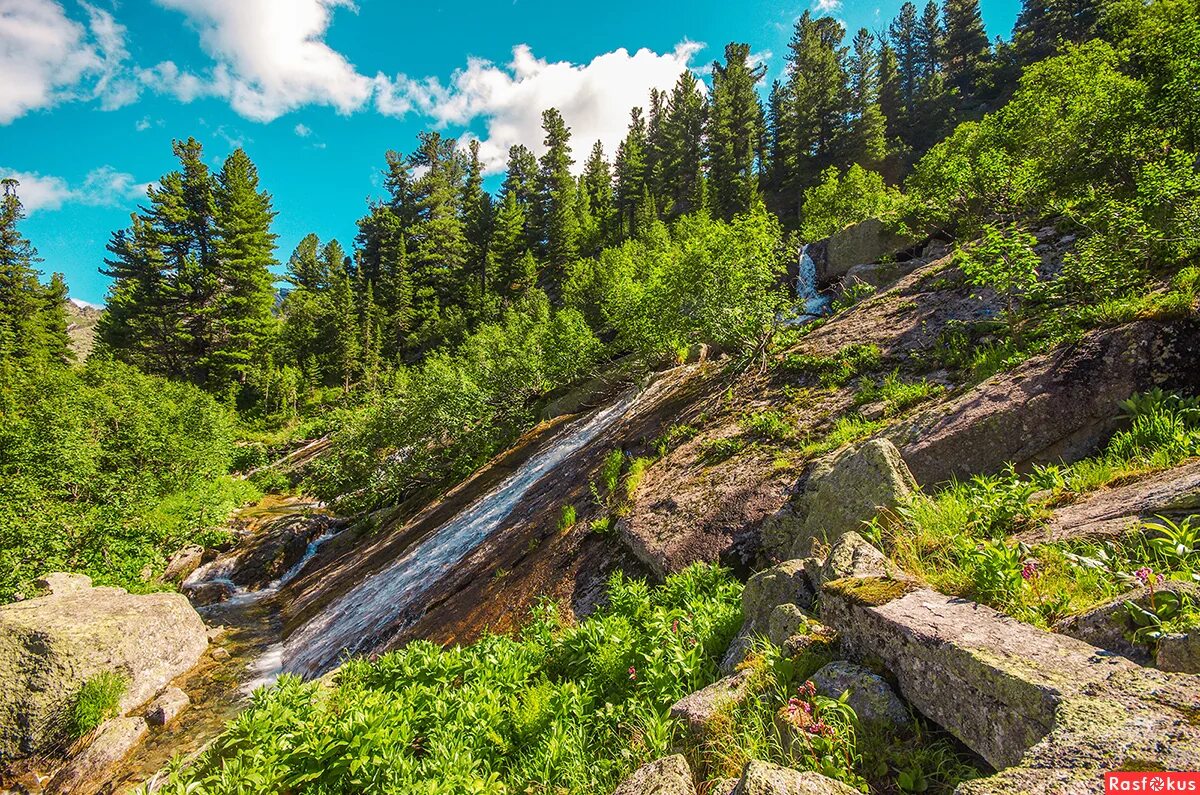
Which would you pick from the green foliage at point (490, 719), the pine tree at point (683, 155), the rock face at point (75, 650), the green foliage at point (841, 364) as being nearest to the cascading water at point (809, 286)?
the green foliage at point (841, 364)

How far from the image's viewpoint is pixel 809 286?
84.8 ft

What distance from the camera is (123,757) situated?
10055mm

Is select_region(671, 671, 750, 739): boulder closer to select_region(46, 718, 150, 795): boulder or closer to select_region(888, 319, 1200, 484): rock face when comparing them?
select_region(888, 319, 1200, 484): rock face

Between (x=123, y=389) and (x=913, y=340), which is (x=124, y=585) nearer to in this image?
(x=913, y=340)

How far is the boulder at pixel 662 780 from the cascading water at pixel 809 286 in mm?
20925

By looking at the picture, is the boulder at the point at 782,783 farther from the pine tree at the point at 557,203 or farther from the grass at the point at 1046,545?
the pine tree at the point at 557,203

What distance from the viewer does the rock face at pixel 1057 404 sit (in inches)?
215

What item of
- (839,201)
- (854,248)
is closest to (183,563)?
(854,248)

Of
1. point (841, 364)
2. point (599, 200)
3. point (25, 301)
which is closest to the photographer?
point (841, 364)

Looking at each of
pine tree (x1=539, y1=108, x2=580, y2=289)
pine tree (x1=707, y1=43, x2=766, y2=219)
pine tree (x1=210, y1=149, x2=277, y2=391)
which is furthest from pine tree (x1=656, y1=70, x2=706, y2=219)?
pine tree (x1=210, y1=149, x2=277, y2=391)

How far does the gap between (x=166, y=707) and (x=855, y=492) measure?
14.9 metres

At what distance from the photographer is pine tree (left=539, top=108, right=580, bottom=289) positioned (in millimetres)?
65438

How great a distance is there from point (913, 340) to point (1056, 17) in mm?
76860

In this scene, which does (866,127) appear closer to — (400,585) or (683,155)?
(683,155)
